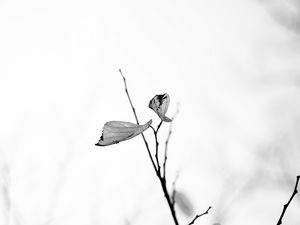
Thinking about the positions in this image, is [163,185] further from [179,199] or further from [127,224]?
[127,224]

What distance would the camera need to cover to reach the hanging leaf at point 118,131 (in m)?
0.58

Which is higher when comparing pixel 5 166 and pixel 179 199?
pixel 5 166

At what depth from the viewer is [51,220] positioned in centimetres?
230

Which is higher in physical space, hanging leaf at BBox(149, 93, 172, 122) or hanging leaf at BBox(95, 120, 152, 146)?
hanging leaf at BBox(149, 93, 172, 122)

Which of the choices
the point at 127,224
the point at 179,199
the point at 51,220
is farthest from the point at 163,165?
the point at 51,220

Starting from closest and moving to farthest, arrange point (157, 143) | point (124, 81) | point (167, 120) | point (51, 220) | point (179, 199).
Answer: point (167, 120) → point (157, 143) → point (124, 81) → point (179, 199) → point (51, 220)

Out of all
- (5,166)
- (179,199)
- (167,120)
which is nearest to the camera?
(167,120)

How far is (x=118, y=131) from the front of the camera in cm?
61

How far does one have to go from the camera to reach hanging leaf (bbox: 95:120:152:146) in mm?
579

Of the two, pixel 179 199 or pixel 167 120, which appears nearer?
pixel 167 120

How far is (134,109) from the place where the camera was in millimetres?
762

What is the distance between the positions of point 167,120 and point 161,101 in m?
0.14

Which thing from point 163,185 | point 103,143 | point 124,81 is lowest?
point 163,185

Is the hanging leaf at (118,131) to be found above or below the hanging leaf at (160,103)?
below
